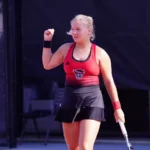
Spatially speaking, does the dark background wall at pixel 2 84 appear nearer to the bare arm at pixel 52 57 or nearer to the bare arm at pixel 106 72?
the bare arm at pixel 52 57

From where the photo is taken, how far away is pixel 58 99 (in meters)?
7.77

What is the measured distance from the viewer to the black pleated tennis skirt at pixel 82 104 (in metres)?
4.91

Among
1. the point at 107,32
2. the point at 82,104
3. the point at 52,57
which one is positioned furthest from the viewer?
the point at 107,32

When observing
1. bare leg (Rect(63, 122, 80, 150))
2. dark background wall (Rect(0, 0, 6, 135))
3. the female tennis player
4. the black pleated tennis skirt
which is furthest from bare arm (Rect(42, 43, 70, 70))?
dark background wall (Rect(0, 0, 6, 135))

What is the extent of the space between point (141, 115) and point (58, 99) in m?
1.24

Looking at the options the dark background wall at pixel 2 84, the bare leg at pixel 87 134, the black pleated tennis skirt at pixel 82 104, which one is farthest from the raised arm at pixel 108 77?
the dark background wall at pixel 2 84

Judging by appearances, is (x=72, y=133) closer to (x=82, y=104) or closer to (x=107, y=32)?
Answer: (x=82, y=104)

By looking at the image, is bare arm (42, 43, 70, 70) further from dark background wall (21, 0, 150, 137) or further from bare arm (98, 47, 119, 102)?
dark background wall (21, 0, 150, 137)

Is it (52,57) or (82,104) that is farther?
(52,57)

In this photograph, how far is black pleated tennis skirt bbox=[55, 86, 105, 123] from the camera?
4.91m

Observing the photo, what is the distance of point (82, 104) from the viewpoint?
491 cm

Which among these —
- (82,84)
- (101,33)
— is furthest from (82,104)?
(101,33)

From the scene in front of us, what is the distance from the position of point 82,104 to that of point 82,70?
A: 305mm

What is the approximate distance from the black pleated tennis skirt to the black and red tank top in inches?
2.1
